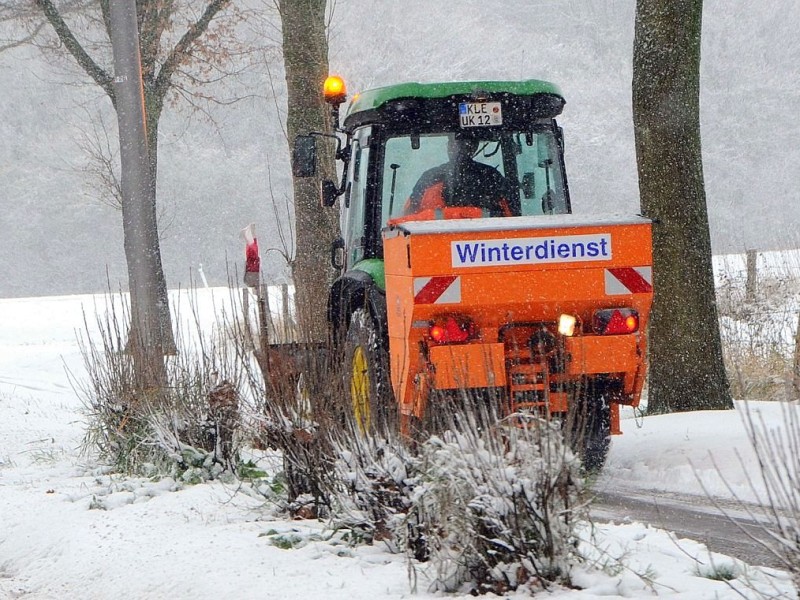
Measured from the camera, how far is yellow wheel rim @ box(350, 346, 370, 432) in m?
6.34

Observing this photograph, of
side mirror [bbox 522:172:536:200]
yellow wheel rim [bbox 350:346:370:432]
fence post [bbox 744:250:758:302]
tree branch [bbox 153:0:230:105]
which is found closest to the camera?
yellow wheel rim [bbox 350:346:370:432]

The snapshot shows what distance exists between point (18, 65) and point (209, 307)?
50721mm

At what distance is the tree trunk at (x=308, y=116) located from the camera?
11742mm

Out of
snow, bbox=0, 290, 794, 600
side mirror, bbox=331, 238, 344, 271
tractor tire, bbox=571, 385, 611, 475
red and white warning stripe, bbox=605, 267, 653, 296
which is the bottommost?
snow, bbox=0, 290, 794, 600

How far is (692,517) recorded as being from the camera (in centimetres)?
622

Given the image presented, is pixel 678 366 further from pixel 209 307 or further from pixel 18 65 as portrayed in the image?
pixel 18 65

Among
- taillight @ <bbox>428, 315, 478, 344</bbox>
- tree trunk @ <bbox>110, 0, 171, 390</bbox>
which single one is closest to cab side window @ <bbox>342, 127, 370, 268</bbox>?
taillight @ <bbox>428, 315, 478, 344</bbox>

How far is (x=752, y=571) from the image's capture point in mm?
4617

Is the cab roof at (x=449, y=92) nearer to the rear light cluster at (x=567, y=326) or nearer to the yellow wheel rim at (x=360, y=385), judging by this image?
A: the yellow wheel rim at (x=360, y=385)

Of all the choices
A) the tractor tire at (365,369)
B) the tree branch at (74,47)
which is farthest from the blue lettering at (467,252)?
the tree branch at (74,47)

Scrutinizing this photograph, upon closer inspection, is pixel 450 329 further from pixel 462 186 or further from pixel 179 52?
Answer: pixel 179 52

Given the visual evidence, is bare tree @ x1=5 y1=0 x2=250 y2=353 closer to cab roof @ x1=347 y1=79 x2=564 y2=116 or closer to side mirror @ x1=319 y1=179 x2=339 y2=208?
side mirror @ x1=319 y1=179 x2=339 y2=208

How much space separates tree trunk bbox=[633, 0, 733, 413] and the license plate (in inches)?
69.1

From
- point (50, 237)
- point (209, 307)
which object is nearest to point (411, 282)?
point (209, 307)
